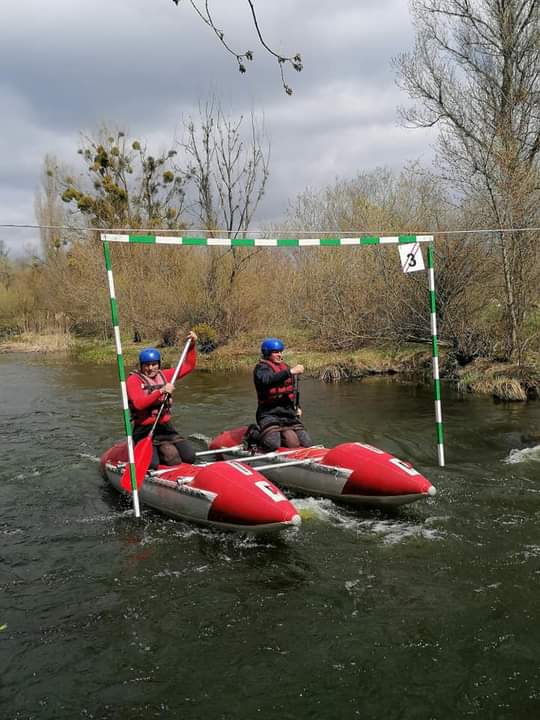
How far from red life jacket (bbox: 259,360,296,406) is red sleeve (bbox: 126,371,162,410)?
4.10 ft

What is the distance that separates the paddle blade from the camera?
6195 mm

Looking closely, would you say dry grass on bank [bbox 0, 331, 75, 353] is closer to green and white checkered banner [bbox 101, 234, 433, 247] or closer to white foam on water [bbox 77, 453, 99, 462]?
white foam on water [bbox 77, 453, 99, 462]

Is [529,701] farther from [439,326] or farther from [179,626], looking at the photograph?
[439,326]

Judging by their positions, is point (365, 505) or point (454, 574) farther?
point (365, 505)

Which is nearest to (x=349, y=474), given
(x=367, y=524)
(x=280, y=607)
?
(x=367, y=524)

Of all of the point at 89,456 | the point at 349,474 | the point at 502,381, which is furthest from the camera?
the point at 502,381

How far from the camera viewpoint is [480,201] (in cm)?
1261

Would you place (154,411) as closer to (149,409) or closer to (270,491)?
(149,409)

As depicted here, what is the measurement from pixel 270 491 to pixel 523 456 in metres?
4.00

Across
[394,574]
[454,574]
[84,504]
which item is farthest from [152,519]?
[454,574]

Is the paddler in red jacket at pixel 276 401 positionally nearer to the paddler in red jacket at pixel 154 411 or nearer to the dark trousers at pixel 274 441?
the dark trousers at pixel 274 441

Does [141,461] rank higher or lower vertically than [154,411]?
lower

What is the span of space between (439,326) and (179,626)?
10935 mm

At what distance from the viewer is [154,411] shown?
21.6 ft
